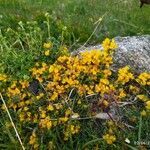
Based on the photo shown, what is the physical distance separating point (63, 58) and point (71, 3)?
441cm

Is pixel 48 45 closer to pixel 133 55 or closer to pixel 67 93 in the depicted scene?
pixel 67 93

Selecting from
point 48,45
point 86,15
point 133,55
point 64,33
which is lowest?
point 86,15

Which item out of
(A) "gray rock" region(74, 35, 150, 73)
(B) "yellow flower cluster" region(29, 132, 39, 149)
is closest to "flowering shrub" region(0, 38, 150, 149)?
(B) "yellow flower cluster" region(29, 132, 39, 149)

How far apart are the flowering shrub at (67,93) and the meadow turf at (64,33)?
3.1 inches

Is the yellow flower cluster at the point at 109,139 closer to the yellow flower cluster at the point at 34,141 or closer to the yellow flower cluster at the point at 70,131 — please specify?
the yellow flower cluster at the point at 70,131

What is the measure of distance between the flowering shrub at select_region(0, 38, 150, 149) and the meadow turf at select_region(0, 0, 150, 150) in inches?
3.1

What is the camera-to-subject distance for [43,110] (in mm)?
5840

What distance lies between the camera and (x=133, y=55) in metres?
6.68

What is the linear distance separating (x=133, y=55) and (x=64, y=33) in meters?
1.31

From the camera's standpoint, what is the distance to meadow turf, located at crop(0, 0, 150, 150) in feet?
18.5

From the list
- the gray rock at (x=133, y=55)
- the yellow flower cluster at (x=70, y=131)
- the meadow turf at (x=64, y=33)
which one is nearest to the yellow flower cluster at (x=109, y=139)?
the meadow turf at (x=64, y=33)

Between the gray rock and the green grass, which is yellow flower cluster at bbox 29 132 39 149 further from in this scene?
the green grass

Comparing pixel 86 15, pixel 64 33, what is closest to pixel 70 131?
pixel 64 33

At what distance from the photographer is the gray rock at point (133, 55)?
6.52 metres
